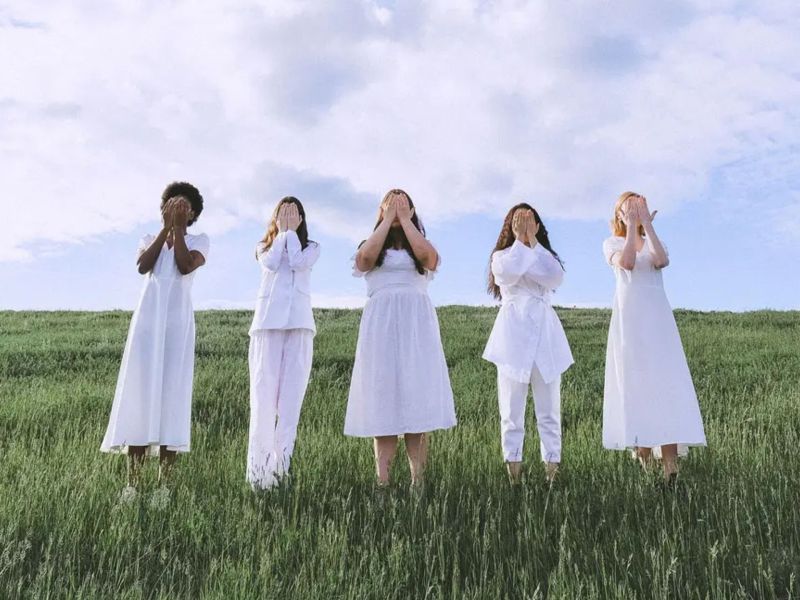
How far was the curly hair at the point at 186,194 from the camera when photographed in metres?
6.77

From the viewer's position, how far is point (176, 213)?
6586mm

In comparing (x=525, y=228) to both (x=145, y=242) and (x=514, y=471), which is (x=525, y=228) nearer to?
(x=514, y=471)

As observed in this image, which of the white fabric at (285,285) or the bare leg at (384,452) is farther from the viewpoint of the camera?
the white fabric at (285,285)

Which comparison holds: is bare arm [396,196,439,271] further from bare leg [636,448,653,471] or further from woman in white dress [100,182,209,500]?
bare leg [636,448,653,471]

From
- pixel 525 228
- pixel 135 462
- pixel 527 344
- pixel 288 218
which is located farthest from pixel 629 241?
pixel 135 462

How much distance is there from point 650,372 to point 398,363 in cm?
241

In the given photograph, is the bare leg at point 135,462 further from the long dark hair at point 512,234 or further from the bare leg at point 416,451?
the long dark hair at point 512,234

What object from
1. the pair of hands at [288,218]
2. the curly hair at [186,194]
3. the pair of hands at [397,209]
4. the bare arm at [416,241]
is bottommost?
the bare arm at [416,241]

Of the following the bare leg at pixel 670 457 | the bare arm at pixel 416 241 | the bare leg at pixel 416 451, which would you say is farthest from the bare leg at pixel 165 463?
the bare leg at pixel 670 457

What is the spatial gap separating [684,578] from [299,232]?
14.8ft

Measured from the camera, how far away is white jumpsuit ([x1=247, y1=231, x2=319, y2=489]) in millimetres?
6508

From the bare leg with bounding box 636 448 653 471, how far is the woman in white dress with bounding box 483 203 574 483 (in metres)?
1.04

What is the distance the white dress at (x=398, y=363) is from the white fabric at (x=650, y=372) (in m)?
1.79

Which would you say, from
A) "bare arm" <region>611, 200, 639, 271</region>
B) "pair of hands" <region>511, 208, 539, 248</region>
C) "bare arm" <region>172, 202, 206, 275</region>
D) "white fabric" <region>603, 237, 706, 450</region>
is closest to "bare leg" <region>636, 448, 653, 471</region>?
"white fabric" <region>603, 237, 706, 450</region>
